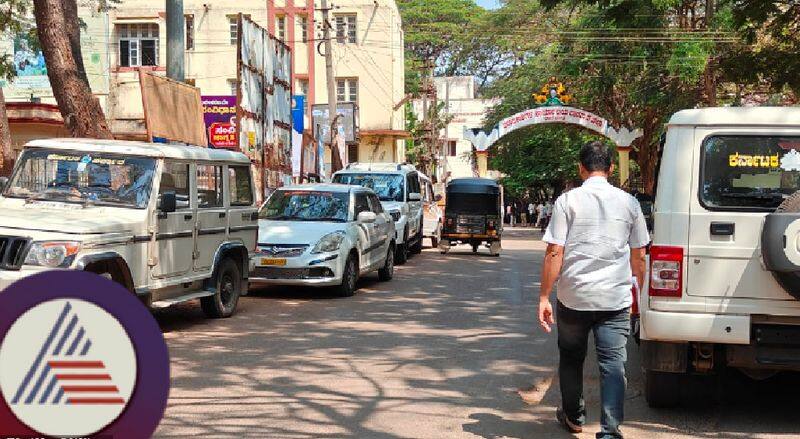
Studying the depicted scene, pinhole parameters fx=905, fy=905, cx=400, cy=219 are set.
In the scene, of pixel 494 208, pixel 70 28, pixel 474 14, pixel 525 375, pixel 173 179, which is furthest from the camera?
pixel 474 14

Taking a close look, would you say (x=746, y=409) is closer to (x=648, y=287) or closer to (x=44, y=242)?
(x=648, y=287)

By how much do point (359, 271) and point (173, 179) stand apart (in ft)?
15.7

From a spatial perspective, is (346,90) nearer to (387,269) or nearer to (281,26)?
(281,26)

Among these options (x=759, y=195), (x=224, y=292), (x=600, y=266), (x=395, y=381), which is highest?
(x=759, y=195)

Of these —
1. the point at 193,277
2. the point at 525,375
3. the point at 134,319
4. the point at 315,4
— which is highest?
the point at 315,4

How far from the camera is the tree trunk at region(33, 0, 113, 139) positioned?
12.9 m

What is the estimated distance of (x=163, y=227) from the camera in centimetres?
980

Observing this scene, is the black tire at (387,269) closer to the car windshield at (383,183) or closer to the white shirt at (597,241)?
the car windshield at (383,183)

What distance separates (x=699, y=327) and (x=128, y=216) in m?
5.86

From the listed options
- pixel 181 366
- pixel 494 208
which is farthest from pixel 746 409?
pixel 494 208

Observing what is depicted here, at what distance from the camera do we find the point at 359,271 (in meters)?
14.4

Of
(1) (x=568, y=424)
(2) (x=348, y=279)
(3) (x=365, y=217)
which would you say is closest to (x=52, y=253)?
(1) (x=568, y=424)

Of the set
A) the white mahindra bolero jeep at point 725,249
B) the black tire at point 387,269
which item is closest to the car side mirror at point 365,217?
the black tire at point 387,269

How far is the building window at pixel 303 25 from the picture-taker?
41.7 metres
